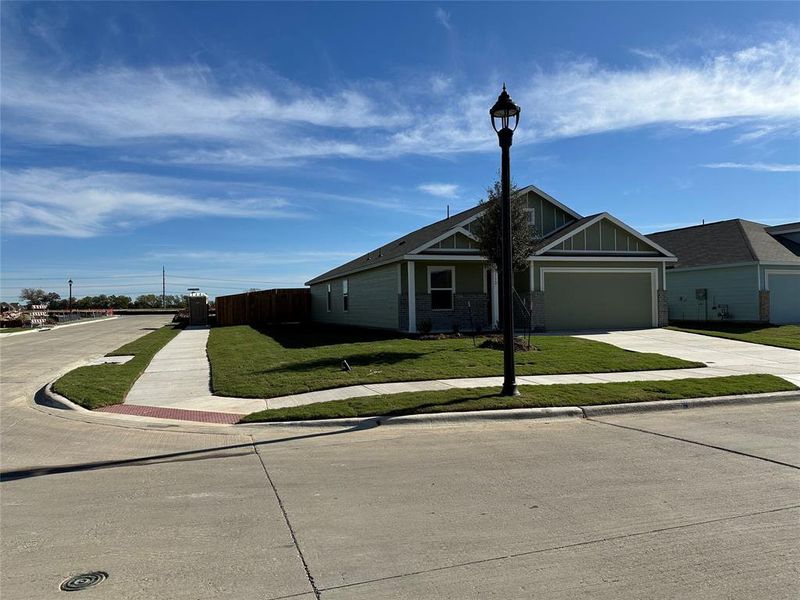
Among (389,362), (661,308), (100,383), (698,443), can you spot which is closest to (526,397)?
(698,443)

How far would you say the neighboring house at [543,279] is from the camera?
71.1 feet

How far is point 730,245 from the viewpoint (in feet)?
93.8

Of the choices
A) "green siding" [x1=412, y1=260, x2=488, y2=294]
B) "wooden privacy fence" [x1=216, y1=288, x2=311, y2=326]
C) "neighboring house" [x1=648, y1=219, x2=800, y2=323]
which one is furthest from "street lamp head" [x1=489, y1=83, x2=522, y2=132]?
"wooden privacy fence" [x1=216, y1=288, x2=311, y2=326]

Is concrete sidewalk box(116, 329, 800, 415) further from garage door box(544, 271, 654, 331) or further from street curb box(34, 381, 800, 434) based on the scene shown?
garage door box(544, 271, 654, 331)

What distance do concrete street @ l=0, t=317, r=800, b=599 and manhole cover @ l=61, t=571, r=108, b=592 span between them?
2.8 inches

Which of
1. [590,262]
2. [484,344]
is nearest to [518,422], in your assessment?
[484,344]

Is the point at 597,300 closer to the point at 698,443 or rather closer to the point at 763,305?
the point at 763,305

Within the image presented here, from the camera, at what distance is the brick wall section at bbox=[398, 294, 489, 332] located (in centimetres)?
2147

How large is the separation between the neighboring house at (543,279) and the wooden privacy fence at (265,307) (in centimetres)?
1353

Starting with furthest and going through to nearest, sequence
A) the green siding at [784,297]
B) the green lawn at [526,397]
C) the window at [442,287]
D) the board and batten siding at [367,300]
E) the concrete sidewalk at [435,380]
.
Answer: the green siding at [784,297] < the board and batten siding at [367,300] < the window at [442,287] < the concrete sidewalk at [435,380] < the green lawn at [526,397]

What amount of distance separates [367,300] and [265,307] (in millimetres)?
13541

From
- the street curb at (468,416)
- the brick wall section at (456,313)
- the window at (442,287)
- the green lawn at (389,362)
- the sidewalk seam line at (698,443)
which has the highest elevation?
the window at (442,287)

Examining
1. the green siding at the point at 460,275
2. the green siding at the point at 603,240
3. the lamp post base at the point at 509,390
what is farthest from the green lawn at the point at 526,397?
the green siding at the point at 603,240

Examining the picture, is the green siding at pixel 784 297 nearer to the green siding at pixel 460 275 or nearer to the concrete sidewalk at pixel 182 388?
the green siding at pixel 460 275
